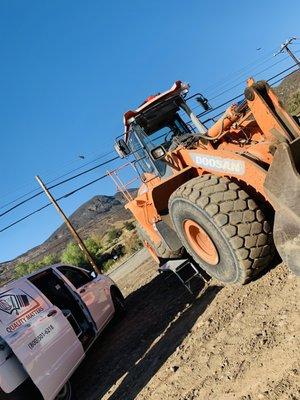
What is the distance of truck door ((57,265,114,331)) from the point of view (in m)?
8.47

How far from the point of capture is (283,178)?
4.91 meters

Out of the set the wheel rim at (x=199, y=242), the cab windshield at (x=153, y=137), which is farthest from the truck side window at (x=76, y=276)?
the wheel rim at (x=199, y=242)

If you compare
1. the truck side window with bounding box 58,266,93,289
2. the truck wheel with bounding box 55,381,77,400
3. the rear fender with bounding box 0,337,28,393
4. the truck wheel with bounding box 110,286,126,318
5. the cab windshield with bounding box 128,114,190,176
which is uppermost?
the cab windshield with bounding box 128,114,190,176

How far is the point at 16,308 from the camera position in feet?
22.1

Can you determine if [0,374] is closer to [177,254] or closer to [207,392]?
[207,392]

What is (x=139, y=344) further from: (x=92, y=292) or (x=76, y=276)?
(x=76, y=276)

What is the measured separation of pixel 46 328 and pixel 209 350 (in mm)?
2525

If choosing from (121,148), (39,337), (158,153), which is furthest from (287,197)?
(121,148)

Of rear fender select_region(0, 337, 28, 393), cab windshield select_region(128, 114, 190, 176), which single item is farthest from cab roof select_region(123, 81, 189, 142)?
rear fender select_region(0, 337, 28, 393)

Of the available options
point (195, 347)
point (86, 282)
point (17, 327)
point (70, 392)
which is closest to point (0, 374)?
point (17, 327)

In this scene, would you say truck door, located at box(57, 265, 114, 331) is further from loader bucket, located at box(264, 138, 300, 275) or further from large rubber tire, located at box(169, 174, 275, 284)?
loader bucket, located at box(264, 138, 300, 275)

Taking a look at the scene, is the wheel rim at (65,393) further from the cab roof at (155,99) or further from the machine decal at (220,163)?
the cab roof at (155,99)

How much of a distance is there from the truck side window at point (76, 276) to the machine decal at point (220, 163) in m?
3.52

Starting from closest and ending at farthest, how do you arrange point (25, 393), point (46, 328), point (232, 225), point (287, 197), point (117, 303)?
point (287, 197) → point (232, 225) → point (25, 393) → point (46, 328) → point (117, 303)
